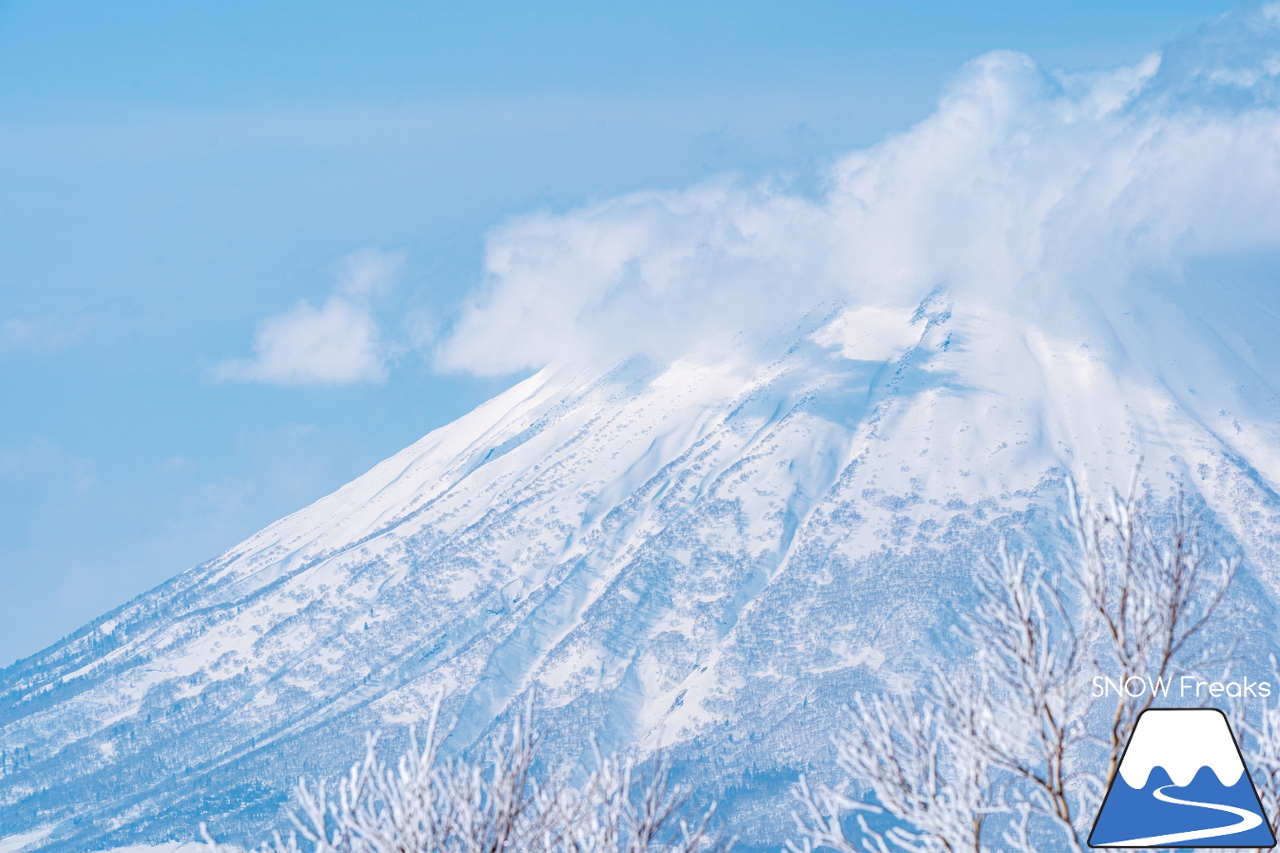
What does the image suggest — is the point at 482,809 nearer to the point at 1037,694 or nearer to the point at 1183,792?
the point at 1037,694

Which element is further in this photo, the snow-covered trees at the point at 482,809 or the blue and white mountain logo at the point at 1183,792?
the snow-covered trees at the point at 482,809

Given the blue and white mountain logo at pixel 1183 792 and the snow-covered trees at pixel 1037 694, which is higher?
the snow-covered trees at pixel 1037 694

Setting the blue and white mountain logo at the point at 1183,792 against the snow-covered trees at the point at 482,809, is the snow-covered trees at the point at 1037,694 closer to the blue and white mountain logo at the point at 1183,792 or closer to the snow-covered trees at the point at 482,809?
the blue and white mountain logo at the point at 1183,792

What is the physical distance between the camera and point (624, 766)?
623 inches

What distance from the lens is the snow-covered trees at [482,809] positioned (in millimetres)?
14477

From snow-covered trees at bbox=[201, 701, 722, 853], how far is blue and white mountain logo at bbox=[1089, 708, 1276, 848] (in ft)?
13.2

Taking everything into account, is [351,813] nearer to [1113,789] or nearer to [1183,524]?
[1113,789]

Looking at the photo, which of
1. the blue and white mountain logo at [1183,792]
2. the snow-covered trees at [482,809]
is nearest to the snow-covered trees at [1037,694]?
the blue and white mountain logo at [1183,792]

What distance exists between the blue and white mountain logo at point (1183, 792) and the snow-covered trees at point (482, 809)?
402 cm

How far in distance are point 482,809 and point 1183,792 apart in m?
7.23

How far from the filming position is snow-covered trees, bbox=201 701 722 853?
14477 millimetres

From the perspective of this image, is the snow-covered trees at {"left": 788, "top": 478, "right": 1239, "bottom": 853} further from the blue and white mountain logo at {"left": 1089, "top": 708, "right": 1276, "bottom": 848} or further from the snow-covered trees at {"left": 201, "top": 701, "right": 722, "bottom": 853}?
the snow-covered trees at {"left": 201, "top": 701, "right": 722, "bottom": 853}

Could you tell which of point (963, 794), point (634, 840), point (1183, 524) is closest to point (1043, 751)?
point (963, 794)

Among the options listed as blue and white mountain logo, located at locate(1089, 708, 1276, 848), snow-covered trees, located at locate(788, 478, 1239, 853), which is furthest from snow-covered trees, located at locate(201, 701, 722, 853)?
blue and white mountain logo, located at locate(1089, 708, 1276, 848)
